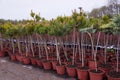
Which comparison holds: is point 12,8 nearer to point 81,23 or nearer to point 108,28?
point 81,23

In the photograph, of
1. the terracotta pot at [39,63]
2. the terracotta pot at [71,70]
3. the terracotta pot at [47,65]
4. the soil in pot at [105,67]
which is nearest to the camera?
the soil in pot at [105,67]

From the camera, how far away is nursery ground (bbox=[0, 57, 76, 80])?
482cm

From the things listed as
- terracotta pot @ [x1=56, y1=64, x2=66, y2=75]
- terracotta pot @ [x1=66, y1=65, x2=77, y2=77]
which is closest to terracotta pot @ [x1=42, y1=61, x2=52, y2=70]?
terracotta pot @ [x1=56, y1=64, x2=66, y2=75]

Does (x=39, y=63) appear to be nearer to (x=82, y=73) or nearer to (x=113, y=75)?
(x=82, y=73)

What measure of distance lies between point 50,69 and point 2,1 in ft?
29.3

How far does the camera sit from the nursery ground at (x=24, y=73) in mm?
4824

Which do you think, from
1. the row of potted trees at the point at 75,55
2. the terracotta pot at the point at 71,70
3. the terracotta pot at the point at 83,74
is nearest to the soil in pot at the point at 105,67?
the row of potted trees at the point at 75,55

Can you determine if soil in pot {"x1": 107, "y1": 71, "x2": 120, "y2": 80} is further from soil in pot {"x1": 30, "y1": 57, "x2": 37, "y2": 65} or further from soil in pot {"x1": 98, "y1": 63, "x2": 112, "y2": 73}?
soil in pot {"x1": 30, "y1": 57, "x2": 37, "y2": 65}

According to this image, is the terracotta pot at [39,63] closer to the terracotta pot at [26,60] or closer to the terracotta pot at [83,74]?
the terracotta pot at [26,60]

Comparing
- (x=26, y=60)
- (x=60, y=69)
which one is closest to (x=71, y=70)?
(x=60, y=69)

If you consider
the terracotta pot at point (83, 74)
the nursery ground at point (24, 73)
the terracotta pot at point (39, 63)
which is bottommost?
the nursery ground at point (24, 73)

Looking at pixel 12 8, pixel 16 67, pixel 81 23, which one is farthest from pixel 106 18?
pixel 12 8

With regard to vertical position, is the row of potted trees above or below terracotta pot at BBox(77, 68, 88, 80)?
above

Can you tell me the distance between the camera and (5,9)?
12766mm
